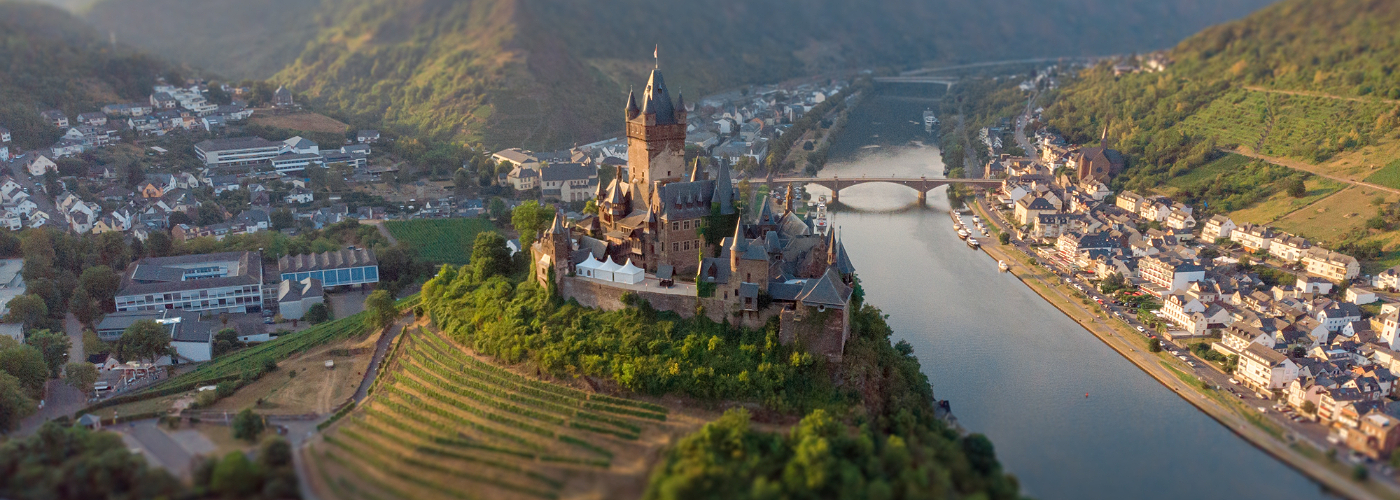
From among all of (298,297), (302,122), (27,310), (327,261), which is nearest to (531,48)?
(302,122)

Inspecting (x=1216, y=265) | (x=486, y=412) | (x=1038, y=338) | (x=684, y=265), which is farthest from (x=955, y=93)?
(x=486, y=412)

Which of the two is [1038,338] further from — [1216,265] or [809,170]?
[809,170]

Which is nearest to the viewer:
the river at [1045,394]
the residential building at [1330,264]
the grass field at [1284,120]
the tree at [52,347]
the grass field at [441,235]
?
the river at [1045,394]

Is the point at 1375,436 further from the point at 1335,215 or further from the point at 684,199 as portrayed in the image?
the point at 1335,215

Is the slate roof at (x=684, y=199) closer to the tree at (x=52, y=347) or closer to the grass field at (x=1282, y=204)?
the tree at (x=52, y=347)

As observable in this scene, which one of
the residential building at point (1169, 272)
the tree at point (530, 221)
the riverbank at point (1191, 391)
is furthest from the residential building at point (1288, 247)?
the tree at point (530, 221)

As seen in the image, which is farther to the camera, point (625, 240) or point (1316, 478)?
point (625, 240)
